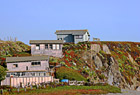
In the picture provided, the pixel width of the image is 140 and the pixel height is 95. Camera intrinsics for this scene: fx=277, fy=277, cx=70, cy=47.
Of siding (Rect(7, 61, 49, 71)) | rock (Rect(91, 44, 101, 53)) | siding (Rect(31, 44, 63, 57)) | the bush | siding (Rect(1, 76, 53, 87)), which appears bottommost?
siding (Rect(1, 76, 53, 87))

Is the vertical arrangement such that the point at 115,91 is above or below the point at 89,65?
Result: below

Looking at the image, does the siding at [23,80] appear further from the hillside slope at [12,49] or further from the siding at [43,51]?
the siding at [43,51]

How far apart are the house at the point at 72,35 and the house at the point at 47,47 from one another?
1472 cm

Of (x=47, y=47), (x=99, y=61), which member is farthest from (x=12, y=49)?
(x=99, y=61)

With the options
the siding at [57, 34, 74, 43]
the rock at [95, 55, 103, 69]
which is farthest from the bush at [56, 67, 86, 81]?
the siding at [57, 34, 74, 43]

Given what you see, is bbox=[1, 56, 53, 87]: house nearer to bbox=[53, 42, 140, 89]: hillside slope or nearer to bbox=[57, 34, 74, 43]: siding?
bbox=[53, 42, 140, 89]: hillside slope

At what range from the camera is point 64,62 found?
71812mm

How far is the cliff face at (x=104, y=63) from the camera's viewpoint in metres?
72.6

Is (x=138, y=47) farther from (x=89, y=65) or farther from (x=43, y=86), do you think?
(x=43, y=86)

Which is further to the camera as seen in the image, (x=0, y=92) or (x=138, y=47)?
(x=138, y=47)

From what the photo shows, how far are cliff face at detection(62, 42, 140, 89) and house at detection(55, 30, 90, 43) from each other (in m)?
6.27

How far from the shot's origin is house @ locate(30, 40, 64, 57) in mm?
77812

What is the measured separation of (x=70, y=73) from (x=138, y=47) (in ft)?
150

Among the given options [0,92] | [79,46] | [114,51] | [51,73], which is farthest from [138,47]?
[0,92]
